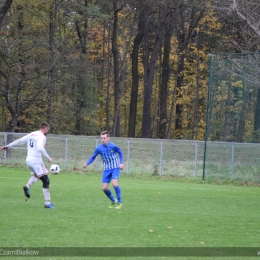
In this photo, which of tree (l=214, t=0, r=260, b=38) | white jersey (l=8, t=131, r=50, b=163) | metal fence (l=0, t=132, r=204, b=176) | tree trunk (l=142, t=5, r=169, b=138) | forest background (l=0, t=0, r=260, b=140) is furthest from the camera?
tree trunk (l=142, t=5, r=169, b=138)

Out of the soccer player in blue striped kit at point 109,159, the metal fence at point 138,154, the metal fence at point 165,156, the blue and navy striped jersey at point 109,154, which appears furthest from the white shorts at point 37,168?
the metal fence at point 138,154

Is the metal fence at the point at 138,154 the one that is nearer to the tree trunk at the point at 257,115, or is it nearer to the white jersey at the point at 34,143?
the tree trunk at the point at 257,115

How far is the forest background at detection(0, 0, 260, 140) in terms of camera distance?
39.1m

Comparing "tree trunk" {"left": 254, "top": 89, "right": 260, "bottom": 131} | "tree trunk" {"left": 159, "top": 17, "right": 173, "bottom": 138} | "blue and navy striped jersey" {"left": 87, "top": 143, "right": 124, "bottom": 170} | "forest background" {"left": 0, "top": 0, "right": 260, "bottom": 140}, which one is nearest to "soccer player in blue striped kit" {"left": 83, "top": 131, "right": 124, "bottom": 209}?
"blue and navy striped jersey" {"left": 87, "top": 143, "right": 124, "bottom": 170}

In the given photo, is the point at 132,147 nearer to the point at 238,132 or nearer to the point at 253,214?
the point at 238,132

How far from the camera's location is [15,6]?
41375 mm

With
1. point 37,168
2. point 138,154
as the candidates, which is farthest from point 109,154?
point 138,154

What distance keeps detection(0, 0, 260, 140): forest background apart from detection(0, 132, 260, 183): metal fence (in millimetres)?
6727

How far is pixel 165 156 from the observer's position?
28.7m

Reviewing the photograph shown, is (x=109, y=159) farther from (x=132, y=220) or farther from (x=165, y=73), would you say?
(x=165, y=73)

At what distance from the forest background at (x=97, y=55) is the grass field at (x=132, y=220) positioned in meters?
18.0

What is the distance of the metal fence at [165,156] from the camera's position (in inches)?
992

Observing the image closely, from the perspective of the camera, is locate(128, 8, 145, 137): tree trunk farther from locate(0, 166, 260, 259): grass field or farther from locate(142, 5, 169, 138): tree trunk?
locate(0, 166, 260, 259): grass field

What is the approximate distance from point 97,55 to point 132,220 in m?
42.2
